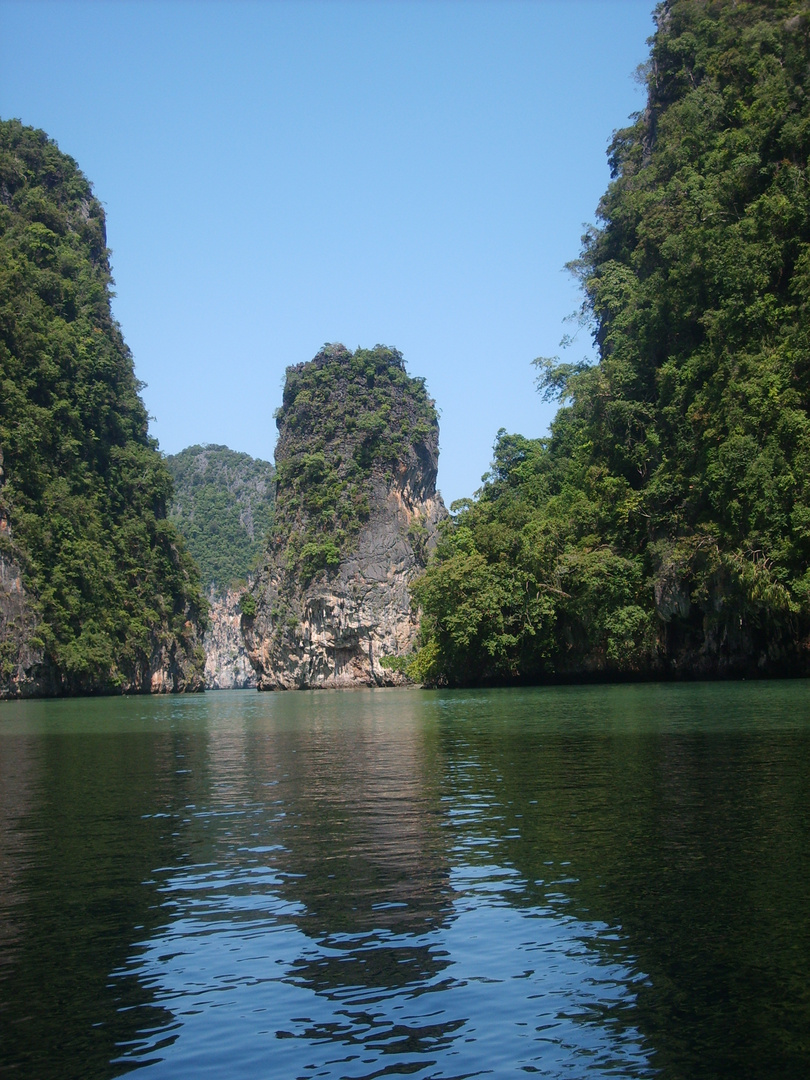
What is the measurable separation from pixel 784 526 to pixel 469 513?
29132mm

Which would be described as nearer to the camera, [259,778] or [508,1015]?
[508,1015]

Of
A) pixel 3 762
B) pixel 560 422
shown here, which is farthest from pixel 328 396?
pixel 3 762

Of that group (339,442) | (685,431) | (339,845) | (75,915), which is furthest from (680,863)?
(339,442)

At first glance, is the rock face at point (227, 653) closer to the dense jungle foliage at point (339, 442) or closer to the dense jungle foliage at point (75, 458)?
the dense jungle foliage at point (339, 442)

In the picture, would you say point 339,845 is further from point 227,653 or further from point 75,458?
point 227,653

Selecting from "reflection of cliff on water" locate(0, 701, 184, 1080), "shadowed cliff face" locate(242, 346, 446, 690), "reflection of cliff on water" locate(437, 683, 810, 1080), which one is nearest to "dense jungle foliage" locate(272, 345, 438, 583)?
"shadowed cliff face" locate(242, 346, 446, 690)

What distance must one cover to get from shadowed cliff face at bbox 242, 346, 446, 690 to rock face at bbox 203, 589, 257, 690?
2729 inches

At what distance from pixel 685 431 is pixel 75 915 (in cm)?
3837

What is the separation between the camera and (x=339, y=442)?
10719 centimetres

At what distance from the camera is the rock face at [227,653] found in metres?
178

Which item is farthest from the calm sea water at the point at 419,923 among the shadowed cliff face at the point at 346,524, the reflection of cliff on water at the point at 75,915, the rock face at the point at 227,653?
the rock face at the point at 227,653

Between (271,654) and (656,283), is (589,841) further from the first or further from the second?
(271,654)

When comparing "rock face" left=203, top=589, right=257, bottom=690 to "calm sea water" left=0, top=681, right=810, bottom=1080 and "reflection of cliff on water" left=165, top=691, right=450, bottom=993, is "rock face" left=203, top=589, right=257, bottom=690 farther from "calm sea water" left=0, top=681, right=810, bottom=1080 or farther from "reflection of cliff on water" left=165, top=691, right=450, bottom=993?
"calm sea water" left=0, top=681, right=810, bottom=1080

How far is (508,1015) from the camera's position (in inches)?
219
